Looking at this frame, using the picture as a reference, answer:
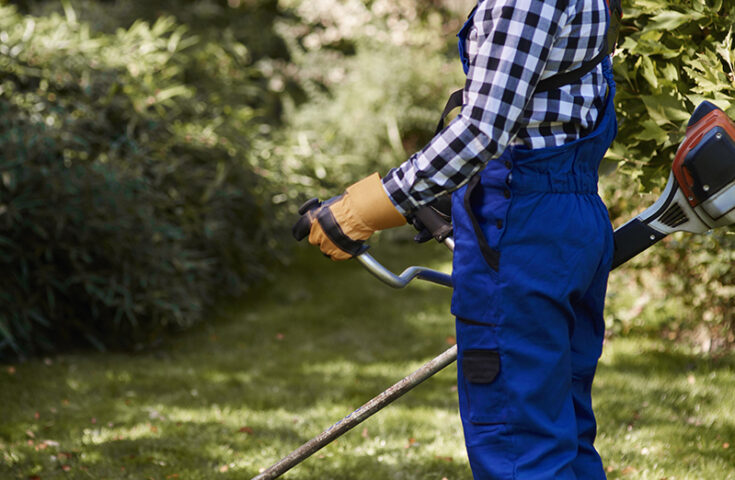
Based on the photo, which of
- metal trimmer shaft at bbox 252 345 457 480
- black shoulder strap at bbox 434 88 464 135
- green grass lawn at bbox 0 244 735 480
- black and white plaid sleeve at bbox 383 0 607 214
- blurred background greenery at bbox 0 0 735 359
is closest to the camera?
black and white plaid sleeve at bbox 383 0 607 214

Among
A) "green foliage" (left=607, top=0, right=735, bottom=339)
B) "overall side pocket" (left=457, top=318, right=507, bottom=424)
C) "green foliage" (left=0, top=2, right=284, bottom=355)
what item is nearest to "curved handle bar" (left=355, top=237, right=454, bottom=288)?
"overall side pocket" (left=457, top=318, right=507, bottom=424)

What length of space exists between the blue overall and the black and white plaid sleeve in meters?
0.06

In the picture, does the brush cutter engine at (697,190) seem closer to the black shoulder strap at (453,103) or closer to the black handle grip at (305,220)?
the black shoulder strap at (453,103)

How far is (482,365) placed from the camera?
62.7 inches

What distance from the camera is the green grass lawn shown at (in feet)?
9.58

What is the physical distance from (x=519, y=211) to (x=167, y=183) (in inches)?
153

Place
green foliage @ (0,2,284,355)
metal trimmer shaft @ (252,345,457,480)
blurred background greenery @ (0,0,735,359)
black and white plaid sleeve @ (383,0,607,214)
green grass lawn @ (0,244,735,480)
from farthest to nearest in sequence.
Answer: green foliage @ (0,2,284,355) → green grass lawn @ (0,244,735,480) → blurred background greenery @ (0,0,735,359) → metal trimmer shaft @ (252,345,457,480) → black and white plaid sleeve @ (383,0,607,214)

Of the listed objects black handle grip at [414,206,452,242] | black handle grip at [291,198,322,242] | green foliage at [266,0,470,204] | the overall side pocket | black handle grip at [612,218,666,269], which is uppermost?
black handle grip at [291,198,322,242]

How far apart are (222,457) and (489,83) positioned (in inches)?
82.8

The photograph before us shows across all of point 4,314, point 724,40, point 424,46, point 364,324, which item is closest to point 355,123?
point 424,46

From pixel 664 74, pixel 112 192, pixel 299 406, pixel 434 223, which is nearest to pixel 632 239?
pixel 434 223

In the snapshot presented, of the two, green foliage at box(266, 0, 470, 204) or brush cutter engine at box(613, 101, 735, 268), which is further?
green foliage at box(266, 0, 470, 204)

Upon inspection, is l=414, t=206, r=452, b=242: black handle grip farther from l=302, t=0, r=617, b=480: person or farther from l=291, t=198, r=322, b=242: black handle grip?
l=291, t=198, r=322, b=242: black handle grip

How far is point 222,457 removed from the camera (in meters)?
Answer: 3.05
